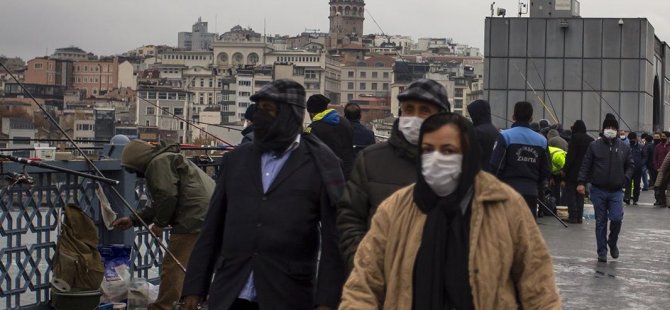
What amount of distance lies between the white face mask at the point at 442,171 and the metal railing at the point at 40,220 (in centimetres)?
470

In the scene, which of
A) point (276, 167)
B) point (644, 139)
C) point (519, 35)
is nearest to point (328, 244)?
point (276, 167)

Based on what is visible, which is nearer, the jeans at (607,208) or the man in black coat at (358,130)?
the man in black coat at (358,130)

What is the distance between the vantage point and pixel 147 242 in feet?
35.6

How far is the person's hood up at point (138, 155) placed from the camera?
898 centimetres

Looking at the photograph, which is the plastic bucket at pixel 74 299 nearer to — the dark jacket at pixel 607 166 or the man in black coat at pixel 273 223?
the man in black coat at pixel 273 223

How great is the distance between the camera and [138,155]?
29.6 ft

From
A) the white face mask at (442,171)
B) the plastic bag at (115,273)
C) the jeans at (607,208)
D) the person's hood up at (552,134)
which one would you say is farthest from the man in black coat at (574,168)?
the white face mask at (442,171)

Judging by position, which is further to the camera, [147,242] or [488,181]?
[147,242]

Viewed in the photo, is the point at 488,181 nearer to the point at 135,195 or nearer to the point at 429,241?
the point at 429,241

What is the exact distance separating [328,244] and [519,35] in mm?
40815

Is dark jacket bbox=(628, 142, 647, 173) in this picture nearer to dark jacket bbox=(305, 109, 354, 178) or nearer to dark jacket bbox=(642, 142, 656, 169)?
dark jacket bbox=(642, 142, 656, 169)

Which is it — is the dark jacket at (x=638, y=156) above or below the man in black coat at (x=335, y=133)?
below

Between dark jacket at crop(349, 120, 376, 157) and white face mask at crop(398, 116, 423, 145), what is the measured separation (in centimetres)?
749

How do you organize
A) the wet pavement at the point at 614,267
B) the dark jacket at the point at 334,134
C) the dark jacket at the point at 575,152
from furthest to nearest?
the dark jacket at the point at 575,152 < the dark jacket at the point at 334,134 < the wet pavement at the point at 614,267
